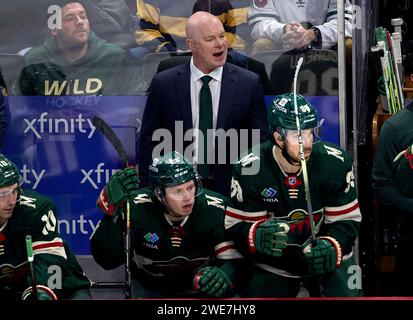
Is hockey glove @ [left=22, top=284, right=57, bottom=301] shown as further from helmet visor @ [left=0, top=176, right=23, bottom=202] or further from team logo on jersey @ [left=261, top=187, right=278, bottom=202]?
team logo on jersey @ [left=261, top=187, right=278, bottom=202]

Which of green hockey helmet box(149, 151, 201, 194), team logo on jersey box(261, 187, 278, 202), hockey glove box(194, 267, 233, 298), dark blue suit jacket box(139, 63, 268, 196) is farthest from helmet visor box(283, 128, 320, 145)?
hockey glove box(194, 267, 233, 298)

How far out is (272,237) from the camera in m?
6.86

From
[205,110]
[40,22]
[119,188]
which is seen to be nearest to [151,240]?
[119,188]

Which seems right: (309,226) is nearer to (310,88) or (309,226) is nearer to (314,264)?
(314,264)

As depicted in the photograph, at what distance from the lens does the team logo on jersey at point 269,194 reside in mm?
6906

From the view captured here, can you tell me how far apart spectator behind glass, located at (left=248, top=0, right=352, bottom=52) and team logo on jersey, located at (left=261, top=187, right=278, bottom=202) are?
0.62 m

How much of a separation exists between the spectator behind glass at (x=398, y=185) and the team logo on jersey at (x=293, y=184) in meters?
0.37

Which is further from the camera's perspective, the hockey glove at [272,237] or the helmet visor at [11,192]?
the helmet visor at [11,192]

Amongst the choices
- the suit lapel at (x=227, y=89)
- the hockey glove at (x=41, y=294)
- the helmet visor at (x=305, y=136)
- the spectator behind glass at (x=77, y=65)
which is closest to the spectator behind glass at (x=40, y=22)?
the spectator behind glass at (x=77, y=65)

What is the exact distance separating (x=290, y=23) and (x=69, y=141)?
110 centimetres

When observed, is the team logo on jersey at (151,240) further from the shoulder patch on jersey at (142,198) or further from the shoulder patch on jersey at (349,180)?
the shoulder patch on jersey at (349,180)

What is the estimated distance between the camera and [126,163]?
694 cm

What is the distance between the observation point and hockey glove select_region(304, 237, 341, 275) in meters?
6.88
